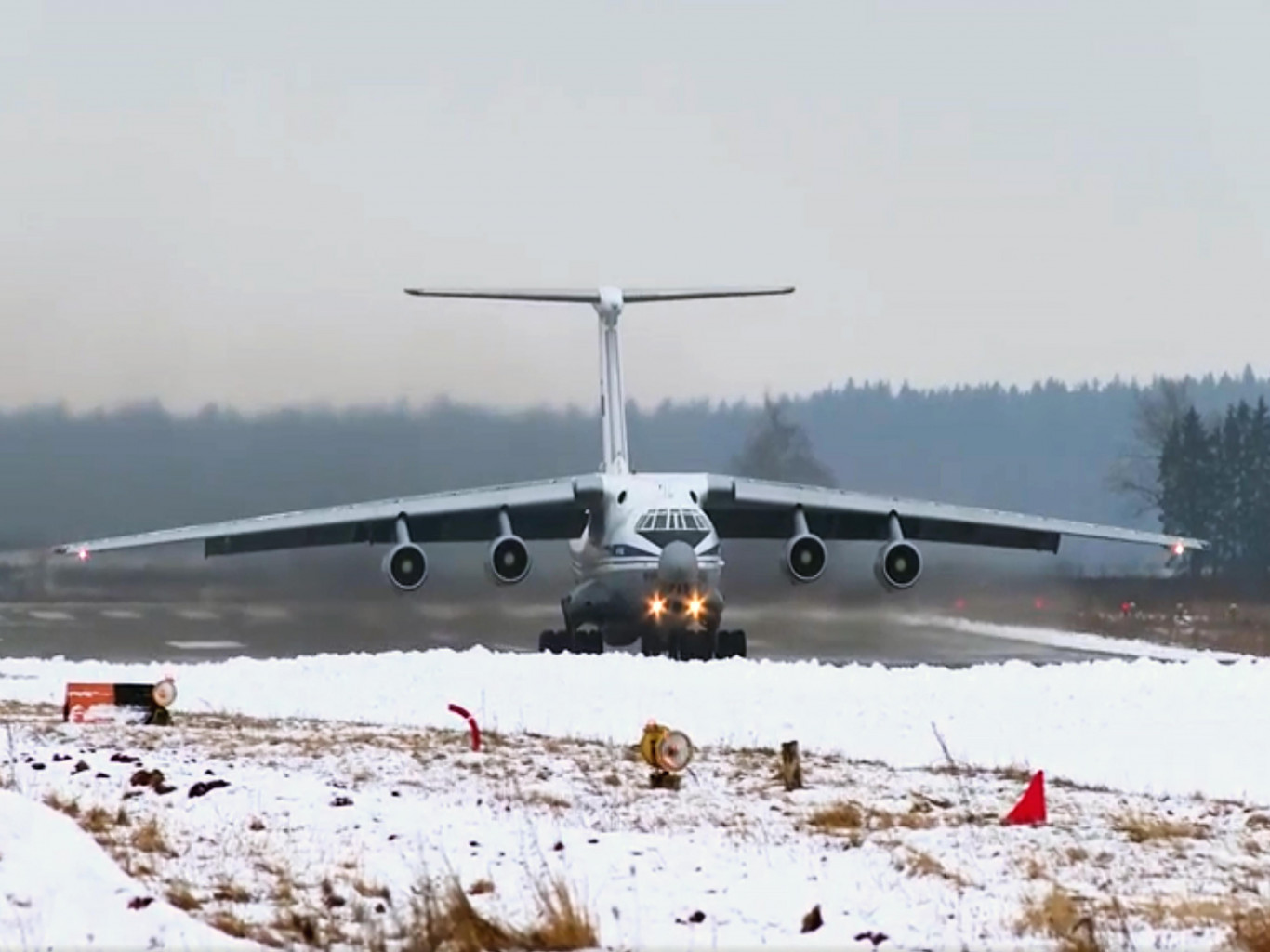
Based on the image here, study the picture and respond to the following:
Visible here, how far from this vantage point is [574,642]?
29766 millimetres

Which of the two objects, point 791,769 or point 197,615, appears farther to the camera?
point 197,615

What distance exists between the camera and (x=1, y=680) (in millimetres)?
24250

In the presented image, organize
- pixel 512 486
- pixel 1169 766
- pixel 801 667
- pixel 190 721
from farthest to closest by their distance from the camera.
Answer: pixel 512 486 → pixel 801 667 → pixel 190 721 → pixel 1169 766

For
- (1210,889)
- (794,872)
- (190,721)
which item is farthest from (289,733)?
(1210,889)

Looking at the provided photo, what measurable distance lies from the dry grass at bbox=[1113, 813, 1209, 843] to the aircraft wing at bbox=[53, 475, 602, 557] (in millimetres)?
19461

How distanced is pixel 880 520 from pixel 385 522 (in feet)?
27.3

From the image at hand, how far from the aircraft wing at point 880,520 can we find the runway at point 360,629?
2.14 metres

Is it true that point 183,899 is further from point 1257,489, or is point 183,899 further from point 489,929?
point 1257,489

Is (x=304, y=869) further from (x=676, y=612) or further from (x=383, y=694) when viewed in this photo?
(x=676, y=612)

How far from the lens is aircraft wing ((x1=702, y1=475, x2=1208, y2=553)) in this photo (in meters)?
29.5

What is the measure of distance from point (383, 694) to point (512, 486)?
29.6ft

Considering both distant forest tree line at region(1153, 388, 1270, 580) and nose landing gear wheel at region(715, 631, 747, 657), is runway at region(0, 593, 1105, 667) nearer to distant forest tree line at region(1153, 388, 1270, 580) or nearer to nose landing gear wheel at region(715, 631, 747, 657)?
nose landing gear wheel at region(715, 631, 747, 657)

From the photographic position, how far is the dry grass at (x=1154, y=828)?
30.3ft

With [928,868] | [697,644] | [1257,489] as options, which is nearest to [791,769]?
[928,868]
